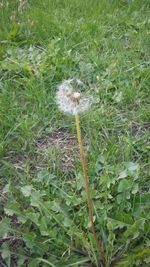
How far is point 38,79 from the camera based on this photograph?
280cm

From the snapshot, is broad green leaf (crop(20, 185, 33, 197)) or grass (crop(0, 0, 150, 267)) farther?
broad green leaf (crop(20, 185, 33, 197))

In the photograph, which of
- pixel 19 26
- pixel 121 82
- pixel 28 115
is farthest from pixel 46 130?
pixel 19 26

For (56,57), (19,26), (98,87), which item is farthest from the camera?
(19,26)

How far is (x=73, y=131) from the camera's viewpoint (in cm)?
251

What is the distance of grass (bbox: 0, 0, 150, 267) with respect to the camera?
6.05 feet

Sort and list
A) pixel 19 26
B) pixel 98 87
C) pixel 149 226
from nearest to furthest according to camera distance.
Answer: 1. pixel 149 226
2. pixel 98 87
3. pixel 19 26

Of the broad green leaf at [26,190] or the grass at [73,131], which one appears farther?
the broad green leaf at [26,190]

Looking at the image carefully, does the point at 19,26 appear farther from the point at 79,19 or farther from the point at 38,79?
the point at 38,79

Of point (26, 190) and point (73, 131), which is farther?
point (73, 131)

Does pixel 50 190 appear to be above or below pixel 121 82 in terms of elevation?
below

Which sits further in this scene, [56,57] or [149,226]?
[56,57]

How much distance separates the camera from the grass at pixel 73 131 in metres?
1.84

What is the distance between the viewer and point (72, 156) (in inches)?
92.4

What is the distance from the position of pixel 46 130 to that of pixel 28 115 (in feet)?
0.56
